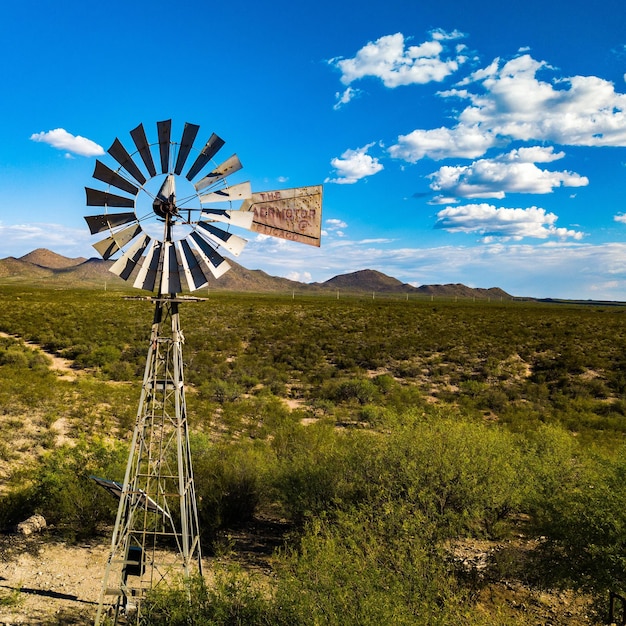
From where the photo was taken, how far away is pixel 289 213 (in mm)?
7117

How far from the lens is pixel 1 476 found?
42.9 ft

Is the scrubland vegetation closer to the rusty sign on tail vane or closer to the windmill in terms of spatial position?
the windmill

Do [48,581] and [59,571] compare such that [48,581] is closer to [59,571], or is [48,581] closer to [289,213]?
[59,571]

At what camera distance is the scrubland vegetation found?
→ 679 centimetres

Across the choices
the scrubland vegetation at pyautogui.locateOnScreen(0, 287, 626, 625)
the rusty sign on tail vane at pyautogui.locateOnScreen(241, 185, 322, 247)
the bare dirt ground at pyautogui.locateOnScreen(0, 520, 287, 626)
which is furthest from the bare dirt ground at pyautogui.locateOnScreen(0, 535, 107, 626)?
the rusty sign on tail vane at pyautogui.locateOnScreen(241, 185, 322, 247)

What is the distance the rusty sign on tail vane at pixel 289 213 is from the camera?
274 inches

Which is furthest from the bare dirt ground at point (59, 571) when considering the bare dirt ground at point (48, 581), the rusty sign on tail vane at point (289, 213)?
the rusty sign on tail vane at point (289, 213)

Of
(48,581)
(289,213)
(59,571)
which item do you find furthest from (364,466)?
(48,581)

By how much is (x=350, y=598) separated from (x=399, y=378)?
22.9m

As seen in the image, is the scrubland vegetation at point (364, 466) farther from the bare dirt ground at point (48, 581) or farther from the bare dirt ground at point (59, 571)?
the bare dirt ground at point (48, 581)

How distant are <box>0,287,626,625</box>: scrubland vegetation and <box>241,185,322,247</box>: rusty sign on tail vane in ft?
14.2

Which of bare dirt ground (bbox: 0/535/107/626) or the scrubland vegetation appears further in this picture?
bare dirt ground (bbox: 0/535/107/626)

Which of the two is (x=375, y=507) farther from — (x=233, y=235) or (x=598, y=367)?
(x=598, y=367)

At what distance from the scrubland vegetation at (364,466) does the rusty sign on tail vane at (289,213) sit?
432 centimetres
